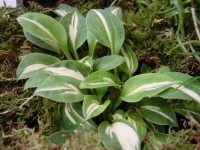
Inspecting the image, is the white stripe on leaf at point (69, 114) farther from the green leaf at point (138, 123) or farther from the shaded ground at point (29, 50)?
the green leaf at point (138, 123)

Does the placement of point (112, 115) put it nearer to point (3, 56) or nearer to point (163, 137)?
point (163, 137)

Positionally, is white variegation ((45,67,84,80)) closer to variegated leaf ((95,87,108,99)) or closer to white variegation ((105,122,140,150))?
variegated leaf ((95,87,108,99))

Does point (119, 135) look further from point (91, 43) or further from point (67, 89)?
point (91, 43)

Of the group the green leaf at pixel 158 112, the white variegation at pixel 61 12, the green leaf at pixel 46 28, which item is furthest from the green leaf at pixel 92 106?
the white variegation at pixel 61 12

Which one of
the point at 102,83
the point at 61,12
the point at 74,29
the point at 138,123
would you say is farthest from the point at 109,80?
the point at 61,12

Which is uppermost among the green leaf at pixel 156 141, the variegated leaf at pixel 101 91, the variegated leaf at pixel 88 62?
the variegated leaf at pixel 88 62

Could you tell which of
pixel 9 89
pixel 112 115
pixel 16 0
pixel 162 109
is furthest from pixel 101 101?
pixel 16 0
